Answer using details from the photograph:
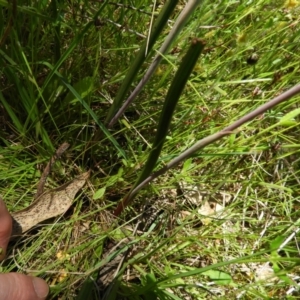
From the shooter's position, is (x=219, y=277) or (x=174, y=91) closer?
(x=174, y=91)

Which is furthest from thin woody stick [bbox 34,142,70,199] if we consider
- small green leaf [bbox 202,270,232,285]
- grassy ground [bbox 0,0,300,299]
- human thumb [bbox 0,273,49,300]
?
small green leaf [bbox 202,270,232,285]

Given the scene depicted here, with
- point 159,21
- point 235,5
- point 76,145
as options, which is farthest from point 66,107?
point 235,5

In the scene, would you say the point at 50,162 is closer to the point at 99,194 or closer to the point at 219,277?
the point at 99,194

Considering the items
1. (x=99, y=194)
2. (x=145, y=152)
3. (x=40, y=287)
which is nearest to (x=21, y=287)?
(x=40, y=287)

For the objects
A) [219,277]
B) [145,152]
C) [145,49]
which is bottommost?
[219,277]

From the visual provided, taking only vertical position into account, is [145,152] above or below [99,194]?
above
